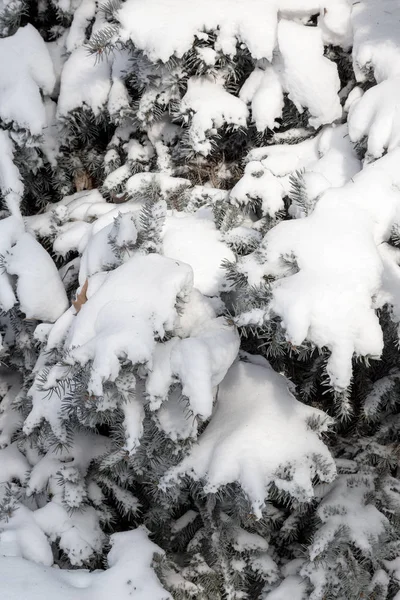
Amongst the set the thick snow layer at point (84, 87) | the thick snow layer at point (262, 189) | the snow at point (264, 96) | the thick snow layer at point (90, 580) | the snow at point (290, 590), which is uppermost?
the snow at point (264, 96)

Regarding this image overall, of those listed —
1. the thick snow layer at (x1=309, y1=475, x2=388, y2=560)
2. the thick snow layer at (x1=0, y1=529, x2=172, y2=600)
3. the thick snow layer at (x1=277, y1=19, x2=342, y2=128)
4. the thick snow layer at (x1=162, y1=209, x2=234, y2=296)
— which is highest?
the thick snow layer at (x1=277, y1=19, x2=342, y2=128)

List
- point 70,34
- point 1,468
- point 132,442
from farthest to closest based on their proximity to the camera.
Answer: point 70,34 < point 1,468 < point 132,442

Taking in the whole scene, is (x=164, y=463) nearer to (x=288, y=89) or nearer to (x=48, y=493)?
(x=48, y=493)

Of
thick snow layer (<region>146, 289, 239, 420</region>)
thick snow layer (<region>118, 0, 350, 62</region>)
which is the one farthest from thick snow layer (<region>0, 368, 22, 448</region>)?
thick snow layer (<region>118, 0, 350, 62</region>)

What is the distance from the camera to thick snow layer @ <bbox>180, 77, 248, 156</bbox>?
2400 millimetres

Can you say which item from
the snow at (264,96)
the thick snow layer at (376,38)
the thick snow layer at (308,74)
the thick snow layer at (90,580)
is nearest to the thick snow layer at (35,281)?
the thick snow layer at (90,580)

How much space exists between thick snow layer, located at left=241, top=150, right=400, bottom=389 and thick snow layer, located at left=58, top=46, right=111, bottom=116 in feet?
4.05

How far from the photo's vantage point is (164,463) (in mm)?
1989

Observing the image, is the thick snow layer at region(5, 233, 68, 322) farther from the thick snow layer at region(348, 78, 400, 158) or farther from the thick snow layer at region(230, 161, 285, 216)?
the thick snow layer at region(348, 78, 400, 158)

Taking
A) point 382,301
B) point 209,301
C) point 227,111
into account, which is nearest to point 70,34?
point 227,111

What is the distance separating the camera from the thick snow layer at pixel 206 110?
2.40 meters

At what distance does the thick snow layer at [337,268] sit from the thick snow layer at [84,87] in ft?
4.05

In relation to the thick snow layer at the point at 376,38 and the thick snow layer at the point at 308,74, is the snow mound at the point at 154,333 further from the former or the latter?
the thick snow layer at the point at 376,38

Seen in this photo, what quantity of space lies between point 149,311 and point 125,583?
0.90m
